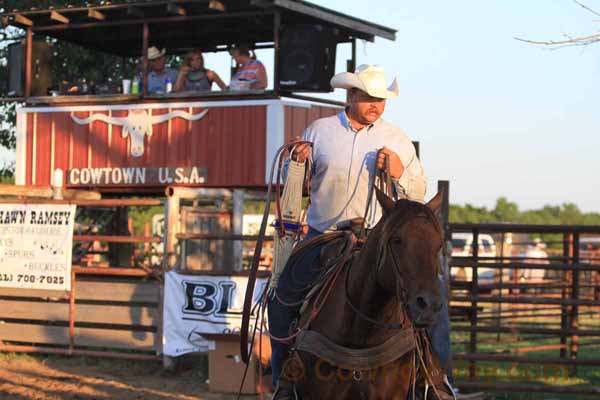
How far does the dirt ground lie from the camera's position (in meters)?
11.4

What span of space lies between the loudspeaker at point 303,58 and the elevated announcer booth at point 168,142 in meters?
0.02

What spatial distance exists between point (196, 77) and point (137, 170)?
1.87m

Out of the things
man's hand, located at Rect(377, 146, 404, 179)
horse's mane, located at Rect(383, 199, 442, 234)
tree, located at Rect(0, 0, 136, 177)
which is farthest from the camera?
tree, located at Rect(0, 0, 136, 177)

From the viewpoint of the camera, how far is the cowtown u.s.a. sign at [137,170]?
54.2 feet

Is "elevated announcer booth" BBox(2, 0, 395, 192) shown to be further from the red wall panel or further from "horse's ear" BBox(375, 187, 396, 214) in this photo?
"horse's ear" BBox(375, 187, 396, 214)

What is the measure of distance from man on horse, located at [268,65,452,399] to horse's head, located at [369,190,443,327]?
0.94m

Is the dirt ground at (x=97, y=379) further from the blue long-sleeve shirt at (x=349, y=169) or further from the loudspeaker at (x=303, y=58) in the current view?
the blue long-sleeve shirt at (x=349, y=169)

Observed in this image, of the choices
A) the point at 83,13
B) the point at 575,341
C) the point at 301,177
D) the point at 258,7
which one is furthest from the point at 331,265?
the point at 83,13

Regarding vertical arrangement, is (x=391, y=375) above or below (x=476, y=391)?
above

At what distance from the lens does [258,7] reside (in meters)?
15.9

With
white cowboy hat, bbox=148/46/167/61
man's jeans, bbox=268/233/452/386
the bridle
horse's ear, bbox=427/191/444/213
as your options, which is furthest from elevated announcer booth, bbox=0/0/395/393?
horse's ear, bbox=427/191/444/213

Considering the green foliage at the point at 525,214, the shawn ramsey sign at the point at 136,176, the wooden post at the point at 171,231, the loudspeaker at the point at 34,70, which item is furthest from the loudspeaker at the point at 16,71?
the green foliage at the point at 525,214

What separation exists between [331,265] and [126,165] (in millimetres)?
11814

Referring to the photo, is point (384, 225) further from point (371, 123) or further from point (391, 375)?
point (371, 123)
